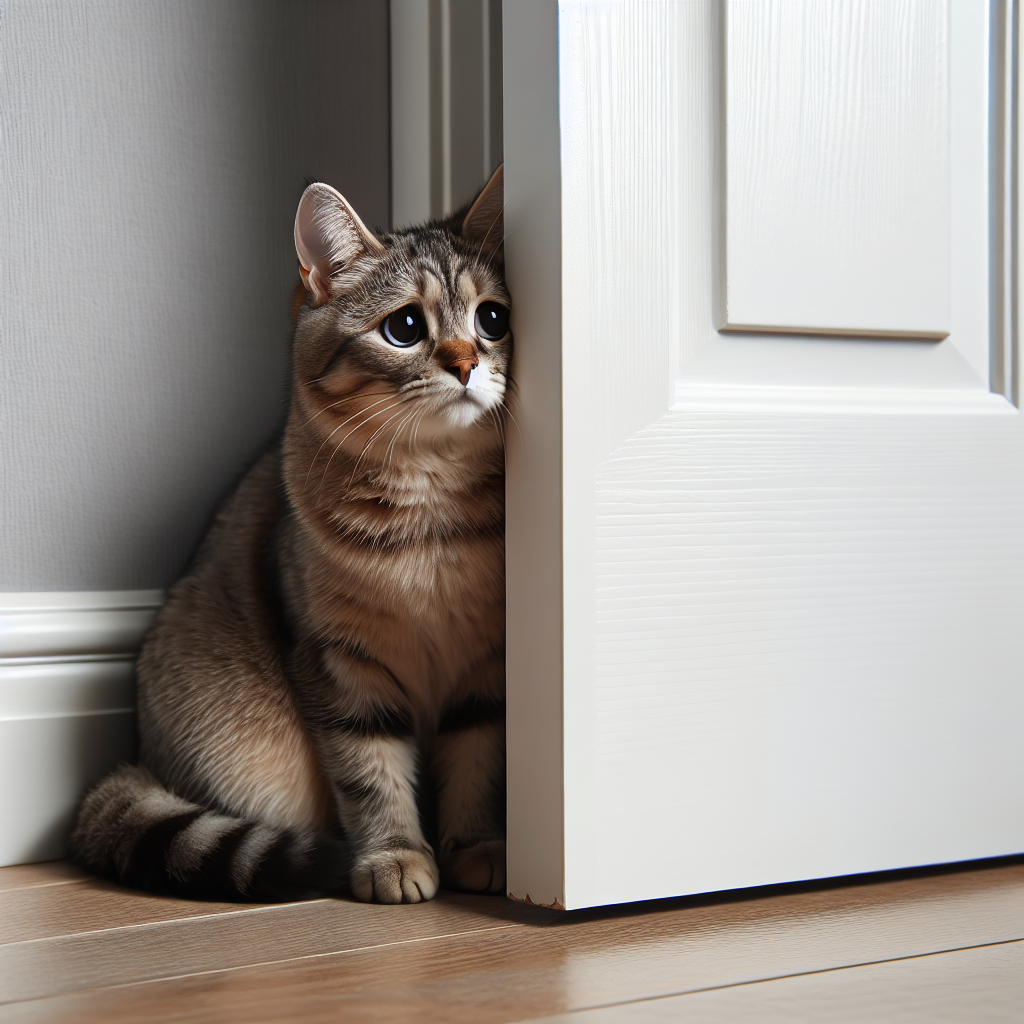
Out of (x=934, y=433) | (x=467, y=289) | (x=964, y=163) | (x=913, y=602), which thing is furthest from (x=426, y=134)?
(x=913, y=602)

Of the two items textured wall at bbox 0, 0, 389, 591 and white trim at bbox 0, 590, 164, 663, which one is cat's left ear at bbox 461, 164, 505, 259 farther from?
white trim at bbox 0, 590, 164, 663

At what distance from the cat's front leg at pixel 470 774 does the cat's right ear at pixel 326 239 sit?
1.69 feet

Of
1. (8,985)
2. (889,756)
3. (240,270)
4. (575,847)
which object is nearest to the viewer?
(8,985)

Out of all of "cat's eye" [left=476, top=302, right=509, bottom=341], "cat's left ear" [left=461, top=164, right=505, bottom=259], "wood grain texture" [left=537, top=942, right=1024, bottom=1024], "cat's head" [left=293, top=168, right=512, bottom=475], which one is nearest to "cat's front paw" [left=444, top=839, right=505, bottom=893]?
"wood grain texture" [left=537, top=942, right=1024, bottom=1024]

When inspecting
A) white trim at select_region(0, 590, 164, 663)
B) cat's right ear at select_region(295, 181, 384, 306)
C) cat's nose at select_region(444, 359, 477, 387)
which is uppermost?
cat's right ear at select_region(295, 181, 384, 306)

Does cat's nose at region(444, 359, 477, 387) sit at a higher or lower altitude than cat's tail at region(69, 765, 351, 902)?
higher

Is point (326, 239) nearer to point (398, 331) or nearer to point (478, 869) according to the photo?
point (398, 331)

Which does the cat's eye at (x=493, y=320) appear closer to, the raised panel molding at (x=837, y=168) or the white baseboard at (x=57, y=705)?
the raised panel molding at (x=837, y=168)

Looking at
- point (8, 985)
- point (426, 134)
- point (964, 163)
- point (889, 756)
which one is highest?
point (426, 134)

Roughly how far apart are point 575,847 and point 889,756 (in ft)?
1.19

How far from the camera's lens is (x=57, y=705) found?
1.30m

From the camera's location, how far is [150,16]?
1405 mm

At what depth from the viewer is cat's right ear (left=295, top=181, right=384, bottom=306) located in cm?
111

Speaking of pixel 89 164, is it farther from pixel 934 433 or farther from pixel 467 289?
pixel 934 433
